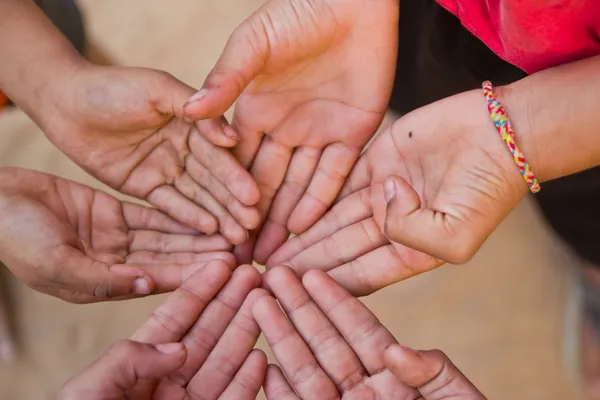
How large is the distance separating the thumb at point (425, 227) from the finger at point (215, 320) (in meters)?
0.21

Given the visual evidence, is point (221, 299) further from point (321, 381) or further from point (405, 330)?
point (405, 330)

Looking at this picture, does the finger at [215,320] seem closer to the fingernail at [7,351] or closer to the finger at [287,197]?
the finger at [287,197]

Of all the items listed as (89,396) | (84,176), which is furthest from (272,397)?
(84,176)

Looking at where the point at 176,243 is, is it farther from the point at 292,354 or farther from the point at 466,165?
the point at 466,165

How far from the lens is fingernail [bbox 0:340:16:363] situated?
44.9 inches

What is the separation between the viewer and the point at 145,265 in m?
0.80

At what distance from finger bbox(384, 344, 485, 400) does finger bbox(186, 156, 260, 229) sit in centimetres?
27

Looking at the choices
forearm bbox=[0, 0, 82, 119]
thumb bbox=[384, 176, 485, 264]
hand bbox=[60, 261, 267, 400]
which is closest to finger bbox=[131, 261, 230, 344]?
hand bbox=[60, 261, 267, 400]

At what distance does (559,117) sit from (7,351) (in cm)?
105

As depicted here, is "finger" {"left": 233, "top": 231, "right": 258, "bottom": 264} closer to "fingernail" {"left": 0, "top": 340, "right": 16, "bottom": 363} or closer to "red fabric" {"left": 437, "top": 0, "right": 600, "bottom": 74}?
"red fabric" {"left": 437, "top": 0, "right": 600, "bottom": 74}

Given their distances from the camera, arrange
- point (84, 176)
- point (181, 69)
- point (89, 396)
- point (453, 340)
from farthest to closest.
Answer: point (181, 69) → point (84, 176) → point (453, 340) → point (89, 396)

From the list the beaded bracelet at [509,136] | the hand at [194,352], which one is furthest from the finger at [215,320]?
the beaded bracelet at [509,136]

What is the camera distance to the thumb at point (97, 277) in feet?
2.43

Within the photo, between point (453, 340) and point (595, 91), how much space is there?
622 mm
